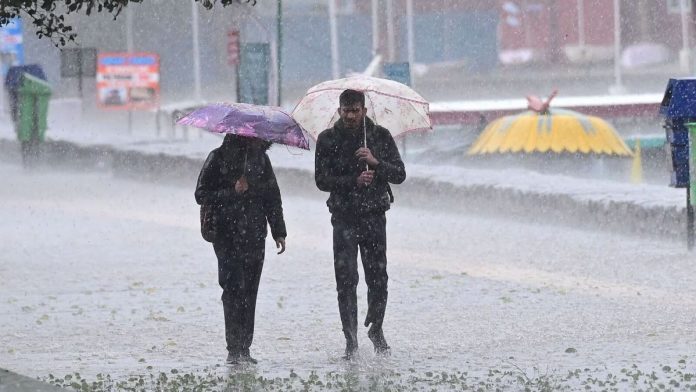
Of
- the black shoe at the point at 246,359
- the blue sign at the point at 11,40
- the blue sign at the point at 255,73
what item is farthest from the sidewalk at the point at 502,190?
the blue sign at the point at 11,40

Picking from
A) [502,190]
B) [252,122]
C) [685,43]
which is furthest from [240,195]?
[685,43]

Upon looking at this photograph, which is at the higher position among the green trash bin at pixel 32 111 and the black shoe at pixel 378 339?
the green trash bin at pixel 32 111

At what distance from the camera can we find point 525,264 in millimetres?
13633

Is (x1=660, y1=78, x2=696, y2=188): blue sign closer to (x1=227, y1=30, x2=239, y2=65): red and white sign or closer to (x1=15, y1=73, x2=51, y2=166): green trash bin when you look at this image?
(x1=227, y1=30, x2=239, y2=65): red and white sign

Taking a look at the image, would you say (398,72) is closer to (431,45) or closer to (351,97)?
(351,97)

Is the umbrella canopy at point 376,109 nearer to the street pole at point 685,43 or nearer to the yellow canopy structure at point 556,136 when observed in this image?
the yellow canopy structure at point 556,136

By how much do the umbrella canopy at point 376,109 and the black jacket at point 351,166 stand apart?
1.22 feet

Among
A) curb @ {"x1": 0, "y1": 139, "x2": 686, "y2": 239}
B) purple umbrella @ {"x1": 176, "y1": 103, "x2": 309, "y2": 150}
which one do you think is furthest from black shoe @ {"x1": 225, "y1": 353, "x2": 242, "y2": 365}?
curb @ {"x1": 0, "y1": 139, "x2": 686, "y2": 239}

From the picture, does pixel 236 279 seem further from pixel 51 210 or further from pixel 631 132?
pixel 631 132

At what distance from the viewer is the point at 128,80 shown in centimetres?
3938

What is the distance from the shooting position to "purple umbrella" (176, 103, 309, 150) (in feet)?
27.1

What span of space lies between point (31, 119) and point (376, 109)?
66.0ft

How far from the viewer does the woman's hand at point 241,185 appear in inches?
331

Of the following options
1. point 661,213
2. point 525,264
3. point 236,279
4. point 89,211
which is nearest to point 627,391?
point 236,279
